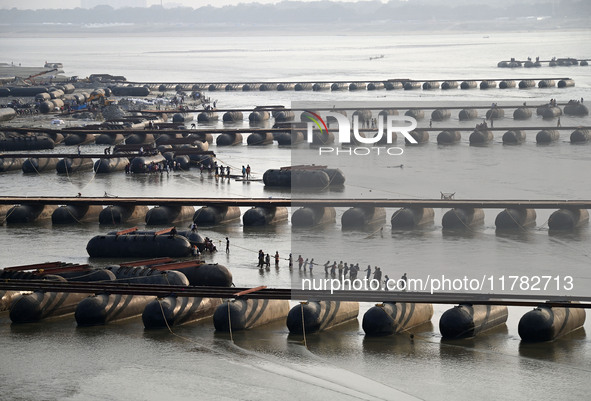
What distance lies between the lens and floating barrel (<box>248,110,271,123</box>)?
11988cm

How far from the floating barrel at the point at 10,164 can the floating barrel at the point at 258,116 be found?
35142 mm

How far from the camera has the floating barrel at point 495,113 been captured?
115 metres

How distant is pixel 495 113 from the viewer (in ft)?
382

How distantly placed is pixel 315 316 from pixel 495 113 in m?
78.2

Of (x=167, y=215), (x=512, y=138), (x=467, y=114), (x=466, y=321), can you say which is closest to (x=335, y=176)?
(x=167, y=215)

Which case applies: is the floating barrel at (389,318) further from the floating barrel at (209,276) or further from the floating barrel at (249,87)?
the floating barrel at (249,87)

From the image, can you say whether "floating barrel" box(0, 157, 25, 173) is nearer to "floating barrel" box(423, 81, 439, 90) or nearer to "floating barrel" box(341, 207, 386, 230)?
"floating barrel" box(341, 207, 386, 230)

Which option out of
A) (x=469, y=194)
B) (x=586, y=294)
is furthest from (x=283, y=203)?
(x=586, y=294)

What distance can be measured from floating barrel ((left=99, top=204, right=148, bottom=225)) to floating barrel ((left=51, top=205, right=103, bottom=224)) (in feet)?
5.04

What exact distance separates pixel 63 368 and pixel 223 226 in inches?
1003

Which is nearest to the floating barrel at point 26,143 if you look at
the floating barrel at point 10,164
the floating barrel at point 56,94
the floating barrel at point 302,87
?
the floating barrel at point 10,164

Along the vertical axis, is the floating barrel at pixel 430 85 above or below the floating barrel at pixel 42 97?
above

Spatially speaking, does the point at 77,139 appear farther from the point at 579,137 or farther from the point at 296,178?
the point at 579,137

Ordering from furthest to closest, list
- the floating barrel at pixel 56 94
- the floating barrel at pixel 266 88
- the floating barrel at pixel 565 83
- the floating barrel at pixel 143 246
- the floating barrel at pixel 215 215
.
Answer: the floating barrel at pixel 266 88 < the floating barrel at pixel 565 83 < the floating barrel at pixel 56 94 < the floating barrel at pixel 215 215 < the floating barrel at pixel 143 246
